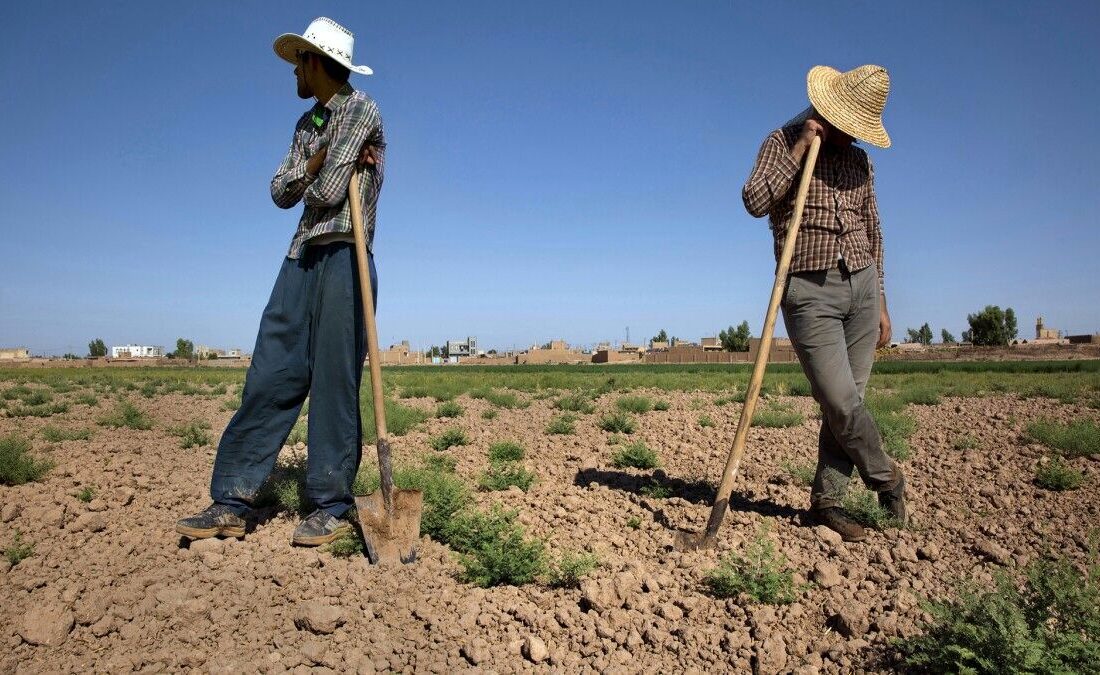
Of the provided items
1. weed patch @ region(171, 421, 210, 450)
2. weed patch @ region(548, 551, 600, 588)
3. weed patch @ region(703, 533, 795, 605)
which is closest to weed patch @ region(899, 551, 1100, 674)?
weed patch @ region(703, 533, 795, 605)

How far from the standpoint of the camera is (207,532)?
3463 millimetres

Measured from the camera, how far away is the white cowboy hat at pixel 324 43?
3.47 metres

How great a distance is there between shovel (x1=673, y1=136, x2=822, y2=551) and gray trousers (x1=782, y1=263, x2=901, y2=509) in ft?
0.65

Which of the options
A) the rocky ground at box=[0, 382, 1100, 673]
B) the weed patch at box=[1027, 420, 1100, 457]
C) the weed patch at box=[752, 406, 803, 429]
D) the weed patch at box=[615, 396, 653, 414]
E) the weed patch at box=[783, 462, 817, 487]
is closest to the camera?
the rocky ground at box=[0, 382, 1100, 673]

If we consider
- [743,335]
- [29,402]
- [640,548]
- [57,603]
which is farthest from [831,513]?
[743,335]

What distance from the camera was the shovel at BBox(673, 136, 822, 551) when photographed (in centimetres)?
345

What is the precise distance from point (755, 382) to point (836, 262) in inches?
31.1

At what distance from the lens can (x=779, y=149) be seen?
3.62 m

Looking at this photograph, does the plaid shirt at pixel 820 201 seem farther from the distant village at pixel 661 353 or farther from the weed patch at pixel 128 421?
the distant village at pixel 661 353

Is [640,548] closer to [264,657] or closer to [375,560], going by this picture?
[375,560]

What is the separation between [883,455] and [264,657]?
10.2 feet

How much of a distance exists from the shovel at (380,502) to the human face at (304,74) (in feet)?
1.76

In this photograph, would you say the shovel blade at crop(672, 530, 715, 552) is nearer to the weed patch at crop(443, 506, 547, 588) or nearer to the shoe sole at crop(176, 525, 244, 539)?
the weed patch at crop(443, 506, 547, 588)

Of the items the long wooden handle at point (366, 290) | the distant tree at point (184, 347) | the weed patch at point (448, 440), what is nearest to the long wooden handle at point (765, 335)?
the long wooden handle at point (366, 290)
